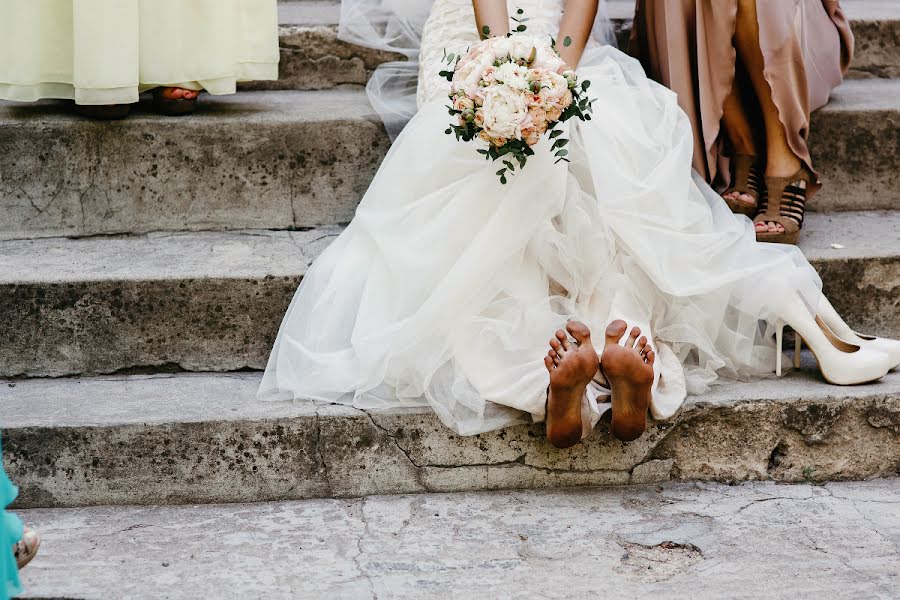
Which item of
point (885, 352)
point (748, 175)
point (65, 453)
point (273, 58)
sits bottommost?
point (65, 453)

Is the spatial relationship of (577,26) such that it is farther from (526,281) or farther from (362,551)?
(362,551)

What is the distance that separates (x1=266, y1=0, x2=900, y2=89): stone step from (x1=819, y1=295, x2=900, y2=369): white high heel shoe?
1.42 metres

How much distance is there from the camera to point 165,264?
10.3 feet

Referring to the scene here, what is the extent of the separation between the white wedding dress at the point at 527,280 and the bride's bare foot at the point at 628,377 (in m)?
0.08

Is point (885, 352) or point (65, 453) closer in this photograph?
point (65, 453)

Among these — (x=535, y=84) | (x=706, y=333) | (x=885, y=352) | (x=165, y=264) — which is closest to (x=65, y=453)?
(x=165, y=264)

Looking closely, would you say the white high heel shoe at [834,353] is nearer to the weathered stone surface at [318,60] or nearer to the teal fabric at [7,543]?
the weathered stone surface at [318,60]

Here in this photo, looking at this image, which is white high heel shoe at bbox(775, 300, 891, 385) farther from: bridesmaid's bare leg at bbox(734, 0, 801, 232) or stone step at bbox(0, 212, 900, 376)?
bridesmaid's bare leg at bbox(734, 0, 801, 232)

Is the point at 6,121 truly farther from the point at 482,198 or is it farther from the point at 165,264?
the point at 482,198

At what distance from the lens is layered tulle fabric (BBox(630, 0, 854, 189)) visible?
10.8ft

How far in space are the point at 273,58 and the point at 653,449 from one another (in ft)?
6.09

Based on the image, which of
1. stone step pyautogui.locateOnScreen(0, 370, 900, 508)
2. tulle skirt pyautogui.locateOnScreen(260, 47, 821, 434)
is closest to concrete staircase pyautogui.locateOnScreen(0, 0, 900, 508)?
stone step pyautogui.locateOnScreen(0, 370, 900, 508)

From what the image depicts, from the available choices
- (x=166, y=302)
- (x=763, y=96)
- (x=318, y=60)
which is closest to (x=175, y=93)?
(x=318, y=60)

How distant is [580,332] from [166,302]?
121 centimetres
